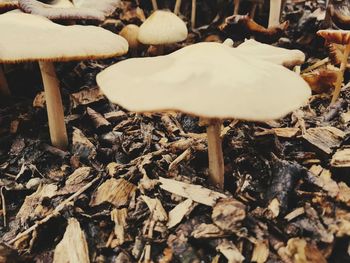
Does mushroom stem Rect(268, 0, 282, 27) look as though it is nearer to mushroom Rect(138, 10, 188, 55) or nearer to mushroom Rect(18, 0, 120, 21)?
mushroom Rect(138, 10, 188, 55)

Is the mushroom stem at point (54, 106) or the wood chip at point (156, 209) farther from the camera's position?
the mushroom stem at point (54, 106)

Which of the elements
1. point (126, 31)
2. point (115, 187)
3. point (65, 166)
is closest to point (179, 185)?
point (115, 187)

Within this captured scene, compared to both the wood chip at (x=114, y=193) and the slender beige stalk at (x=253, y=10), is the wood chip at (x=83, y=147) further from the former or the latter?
the slender beige stalk at (x=253, y=10)

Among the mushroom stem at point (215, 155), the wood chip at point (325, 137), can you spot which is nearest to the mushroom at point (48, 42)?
the mushroom stem at point (215, 155)

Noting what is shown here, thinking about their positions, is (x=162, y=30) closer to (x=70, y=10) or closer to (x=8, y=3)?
(x=70, y=10)

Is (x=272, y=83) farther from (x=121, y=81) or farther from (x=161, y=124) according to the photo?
(x=161, y=124)

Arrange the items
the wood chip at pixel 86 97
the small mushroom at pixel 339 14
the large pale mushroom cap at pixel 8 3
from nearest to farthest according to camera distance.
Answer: the large pale mushroom cap at pixel 8 3 < the wood chip at pixel 86 97 < the small mushroom at pixel 339 14

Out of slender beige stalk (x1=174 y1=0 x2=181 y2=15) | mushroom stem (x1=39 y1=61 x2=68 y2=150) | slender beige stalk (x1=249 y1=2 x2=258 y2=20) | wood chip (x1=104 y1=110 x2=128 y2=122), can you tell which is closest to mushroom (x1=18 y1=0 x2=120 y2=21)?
mushroom stem (x1=39 y1=61 x2=68 y2=150)

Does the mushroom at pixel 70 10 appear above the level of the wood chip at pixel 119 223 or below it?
above

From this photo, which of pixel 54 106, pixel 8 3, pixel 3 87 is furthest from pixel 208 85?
pixel 3 87
